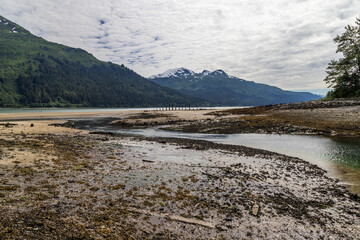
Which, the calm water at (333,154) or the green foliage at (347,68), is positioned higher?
the green foliage at (347,68)

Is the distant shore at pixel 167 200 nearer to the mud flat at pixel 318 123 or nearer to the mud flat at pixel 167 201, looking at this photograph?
the mud flat at pixel 167 201

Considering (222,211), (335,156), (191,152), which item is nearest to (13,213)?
(222,211)

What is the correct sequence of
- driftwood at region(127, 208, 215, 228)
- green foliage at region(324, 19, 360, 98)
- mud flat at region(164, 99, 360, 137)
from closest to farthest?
driftwood at region(127, 208, 215, 228)
mud flat at region(164, 99, 360, 137)
green foliage at region(324, 19, 360, 98)

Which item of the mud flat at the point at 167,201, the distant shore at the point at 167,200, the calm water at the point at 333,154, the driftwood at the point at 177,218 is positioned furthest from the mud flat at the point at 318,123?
the driftwood at the point at 177,218

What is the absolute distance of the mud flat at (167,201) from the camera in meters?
6.41

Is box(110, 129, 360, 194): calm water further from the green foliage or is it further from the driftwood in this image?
the green foliage

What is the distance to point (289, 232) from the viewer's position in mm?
6770

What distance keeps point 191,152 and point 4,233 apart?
1547cm

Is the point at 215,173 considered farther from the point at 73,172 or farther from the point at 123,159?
the point at 73,172

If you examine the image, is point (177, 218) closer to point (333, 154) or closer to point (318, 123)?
point (333, 154)

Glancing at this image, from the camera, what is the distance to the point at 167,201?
28.7 ft

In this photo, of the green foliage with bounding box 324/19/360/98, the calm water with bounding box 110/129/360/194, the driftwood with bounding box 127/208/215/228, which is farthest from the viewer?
the green foliage with bounding box 324/19/360/98

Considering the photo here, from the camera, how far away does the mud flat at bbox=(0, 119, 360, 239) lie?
6406 millimetres

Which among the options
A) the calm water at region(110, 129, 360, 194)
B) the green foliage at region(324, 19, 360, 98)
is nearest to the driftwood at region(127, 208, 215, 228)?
the calm water at region(110, 129, 360, 194)
